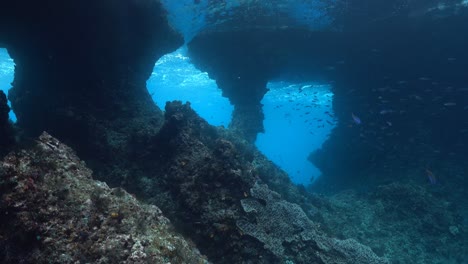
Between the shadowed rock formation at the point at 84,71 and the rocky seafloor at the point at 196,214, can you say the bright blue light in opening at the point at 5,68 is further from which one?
the rocky seafloor at the point at 196,214

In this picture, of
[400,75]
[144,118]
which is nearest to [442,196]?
[400,75]

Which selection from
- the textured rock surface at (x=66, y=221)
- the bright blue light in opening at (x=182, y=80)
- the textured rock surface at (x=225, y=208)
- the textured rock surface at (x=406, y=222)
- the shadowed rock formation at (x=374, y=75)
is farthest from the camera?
the bright blue light in opening at (x=182, y=80)

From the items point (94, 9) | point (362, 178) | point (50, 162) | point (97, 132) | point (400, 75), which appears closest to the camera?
point (50, 162)

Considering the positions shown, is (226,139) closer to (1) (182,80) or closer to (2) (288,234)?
(2) (288,234)

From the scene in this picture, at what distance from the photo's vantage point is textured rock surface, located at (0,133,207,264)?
15.0ft

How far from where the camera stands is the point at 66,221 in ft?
15.9

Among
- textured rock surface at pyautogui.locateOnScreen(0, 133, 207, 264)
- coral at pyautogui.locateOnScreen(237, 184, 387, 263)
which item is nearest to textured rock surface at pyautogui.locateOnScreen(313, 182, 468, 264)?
coral at pyautogui.locateOnScreen(237, 184, 387, 263)

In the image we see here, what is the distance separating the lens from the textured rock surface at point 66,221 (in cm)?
459

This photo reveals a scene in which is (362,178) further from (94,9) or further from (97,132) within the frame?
(94,9)

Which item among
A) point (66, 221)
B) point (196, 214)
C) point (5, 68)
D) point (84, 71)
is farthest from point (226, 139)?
point (5, 68)

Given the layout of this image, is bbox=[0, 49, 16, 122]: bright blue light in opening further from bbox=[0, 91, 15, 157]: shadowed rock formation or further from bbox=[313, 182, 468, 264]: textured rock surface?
bbox=[313, 182, 468, 264]: textured rock surface

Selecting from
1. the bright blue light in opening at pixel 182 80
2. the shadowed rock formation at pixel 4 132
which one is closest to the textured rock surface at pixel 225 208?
the shadowed rock formation at pixel 4 132

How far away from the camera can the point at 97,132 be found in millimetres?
10242

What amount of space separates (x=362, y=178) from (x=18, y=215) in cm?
1903
